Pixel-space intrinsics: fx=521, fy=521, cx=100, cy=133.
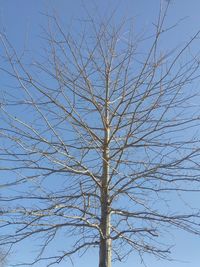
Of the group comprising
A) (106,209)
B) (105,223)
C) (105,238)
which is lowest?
(105,238)

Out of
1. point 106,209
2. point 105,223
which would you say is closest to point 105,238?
point 105,223

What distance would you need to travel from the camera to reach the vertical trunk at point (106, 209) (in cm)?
454

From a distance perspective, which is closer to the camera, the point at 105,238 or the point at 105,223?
the point at 105,238

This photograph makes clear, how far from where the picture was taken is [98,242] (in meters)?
4.69

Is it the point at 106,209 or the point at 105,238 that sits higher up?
the point at 106,209

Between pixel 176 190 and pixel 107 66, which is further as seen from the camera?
pixel 107 66

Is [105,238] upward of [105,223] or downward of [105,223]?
downward

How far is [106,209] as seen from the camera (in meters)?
4.81

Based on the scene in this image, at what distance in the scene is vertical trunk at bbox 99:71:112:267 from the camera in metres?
4.54

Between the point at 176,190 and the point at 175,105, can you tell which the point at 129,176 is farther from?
the point at 175,105

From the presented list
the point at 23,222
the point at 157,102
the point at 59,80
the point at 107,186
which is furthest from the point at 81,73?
A: the point at 23,222

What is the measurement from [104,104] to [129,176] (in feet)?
3.08

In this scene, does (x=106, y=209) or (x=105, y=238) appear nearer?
(x=105, y=238)

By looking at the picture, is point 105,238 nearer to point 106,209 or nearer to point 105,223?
point 105,223
